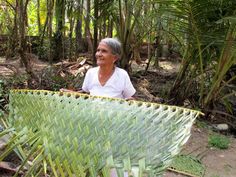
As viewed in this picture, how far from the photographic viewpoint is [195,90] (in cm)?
492

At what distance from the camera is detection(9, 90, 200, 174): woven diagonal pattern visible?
→ 0.99 m

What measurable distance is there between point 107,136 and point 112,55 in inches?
46.9

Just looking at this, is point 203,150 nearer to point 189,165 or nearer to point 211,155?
point 211,155

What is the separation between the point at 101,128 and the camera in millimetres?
1241

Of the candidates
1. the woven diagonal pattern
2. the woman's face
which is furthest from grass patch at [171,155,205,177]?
the woven diagonal pattern

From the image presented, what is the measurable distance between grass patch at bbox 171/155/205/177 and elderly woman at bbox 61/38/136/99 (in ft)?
3.10

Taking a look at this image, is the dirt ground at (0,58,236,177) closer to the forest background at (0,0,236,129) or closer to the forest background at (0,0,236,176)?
the forest background at (0,0,236,176)

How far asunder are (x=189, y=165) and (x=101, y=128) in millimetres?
2102

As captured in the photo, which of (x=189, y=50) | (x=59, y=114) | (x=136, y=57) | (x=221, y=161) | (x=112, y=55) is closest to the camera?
(x=59, y=114)

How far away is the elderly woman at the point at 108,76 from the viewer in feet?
7.51

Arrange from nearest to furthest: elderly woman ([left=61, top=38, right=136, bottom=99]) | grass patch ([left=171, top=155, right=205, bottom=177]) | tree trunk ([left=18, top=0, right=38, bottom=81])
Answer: elderly woman ([left=61, top=38, right=136, bottom=99]) < grass patch ([left=171, top=155, right=205, bottom=177]) < tree trunk ([left=18, top=0, right=38, bottom=81])

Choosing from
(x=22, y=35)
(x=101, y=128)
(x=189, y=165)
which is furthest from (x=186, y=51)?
(x=101, y=128)

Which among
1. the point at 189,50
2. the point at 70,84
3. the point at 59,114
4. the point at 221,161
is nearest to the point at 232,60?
the point at 189,50

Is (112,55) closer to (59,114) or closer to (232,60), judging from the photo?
(59,114)
